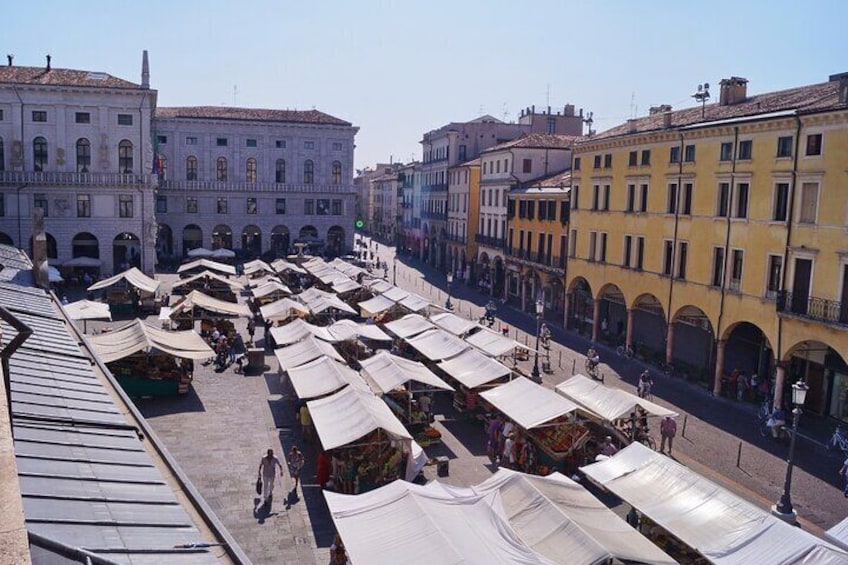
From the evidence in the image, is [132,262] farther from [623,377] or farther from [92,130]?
[623,377]

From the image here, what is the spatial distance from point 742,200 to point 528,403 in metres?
14.3

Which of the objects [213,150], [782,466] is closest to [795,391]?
[782,466]

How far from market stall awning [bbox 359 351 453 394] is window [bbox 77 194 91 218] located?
40.3 metres

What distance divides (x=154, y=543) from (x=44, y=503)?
107 cm

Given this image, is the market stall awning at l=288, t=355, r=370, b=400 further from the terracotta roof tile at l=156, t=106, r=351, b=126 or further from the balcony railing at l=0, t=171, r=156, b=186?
the terracotta roof tile at l=156, t=106, r=351, b=126

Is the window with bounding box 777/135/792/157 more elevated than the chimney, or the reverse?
the chimney

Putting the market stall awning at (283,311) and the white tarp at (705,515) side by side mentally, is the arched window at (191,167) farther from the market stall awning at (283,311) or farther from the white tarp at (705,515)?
the white tarp at (705,515)

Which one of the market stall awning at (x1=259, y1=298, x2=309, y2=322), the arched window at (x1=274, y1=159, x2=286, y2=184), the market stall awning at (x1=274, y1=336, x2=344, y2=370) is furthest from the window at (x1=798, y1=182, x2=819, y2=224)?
the arched window at (x1=274, y1=159, x2=286, y2=184)

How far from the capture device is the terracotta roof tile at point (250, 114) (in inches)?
2852

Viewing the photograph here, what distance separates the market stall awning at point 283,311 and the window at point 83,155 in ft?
95.4

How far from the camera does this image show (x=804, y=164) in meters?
26.5

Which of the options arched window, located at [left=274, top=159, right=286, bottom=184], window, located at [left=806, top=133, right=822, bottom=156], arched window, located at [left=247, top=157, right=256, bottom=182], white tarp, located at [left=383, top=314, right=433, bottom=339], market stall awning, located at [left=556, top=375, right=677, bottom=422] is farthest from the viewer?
arched window, located at [left=274, top=159, right=286, bottom=184]

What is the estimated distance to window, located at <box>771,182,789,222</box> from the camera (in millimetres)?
27562

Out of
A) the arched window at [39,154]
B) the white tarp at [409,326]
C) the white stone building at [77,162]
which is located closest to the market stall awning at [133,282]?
the white stone building at [77,162]
